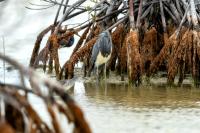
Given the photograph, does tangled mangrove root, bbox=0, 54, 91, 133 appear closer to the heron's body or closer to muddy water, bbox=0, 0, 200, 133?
muddy water, bbox=0, 0, 200, 133

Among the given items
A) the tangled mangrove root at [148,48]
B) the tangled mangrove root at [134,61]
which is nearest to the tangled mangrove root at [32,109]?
the tangled mangrove root at [134,61]

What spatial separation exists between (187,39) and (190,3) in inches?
27.4

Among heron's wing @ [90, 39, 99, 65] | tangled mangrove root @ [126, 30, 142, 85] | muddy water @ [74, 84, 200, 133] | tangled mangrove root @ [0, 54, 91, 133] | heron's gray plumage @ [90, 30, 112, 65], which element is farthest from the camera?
heron's wing @ [90, 39, 99, 65]

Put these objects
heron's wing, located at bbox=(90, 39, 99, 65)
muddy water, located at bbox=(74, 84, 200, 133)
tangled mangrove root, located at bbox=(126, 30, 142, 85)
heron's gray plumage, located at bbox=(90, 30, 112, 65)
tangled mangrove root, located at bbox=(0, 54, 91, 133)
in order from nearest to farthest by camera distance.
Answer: tangled mangrove root, located at bbox=(0, 54, 91, 133)
muddy water, located at bbox=(74, 84, 200, 133)
tangled mangrove root, located at bbox=(126, 30, 142, 85)
heron's gray plumage, located at bbox=(90, 30, 112, 65)
heron's wing, located at bbox=(90, 39, 99, 65)

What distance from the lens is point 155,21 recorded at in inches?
393

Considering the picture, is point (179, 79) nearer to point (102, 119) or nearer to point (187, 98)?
point (187, 98)

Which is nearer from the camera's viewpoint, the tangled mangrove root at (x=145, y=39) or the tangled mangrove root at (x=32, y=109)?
the tangled mangrove root at (x=32, y=109)

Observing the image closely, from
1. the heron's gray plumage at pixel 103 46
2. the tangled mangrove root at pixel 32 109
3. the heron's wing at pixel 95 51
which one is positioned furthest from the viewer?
the heron's wing at pixel 95 51

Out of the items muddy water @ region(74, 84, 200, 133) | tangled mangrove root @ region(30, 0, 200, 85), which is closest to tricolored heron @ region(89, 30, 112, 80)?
tangled mangrove root @ region(30, 0, 200, 85)

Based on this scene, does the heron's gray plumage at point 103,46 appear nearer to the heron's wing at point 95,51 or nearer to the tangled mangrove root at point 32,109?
the heron's wing at point 95,51

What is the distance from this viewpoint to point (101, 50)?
9398 millimetres

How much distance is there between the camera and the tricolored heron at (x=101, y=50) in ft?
30.2

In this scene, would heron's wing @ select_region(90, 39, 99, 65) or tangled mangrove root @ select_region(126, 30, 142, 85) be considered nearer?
tangled mangrove root @ select_region(126, 30, 142, 85)

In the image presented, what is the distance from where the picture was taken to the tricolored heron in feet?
30.2
